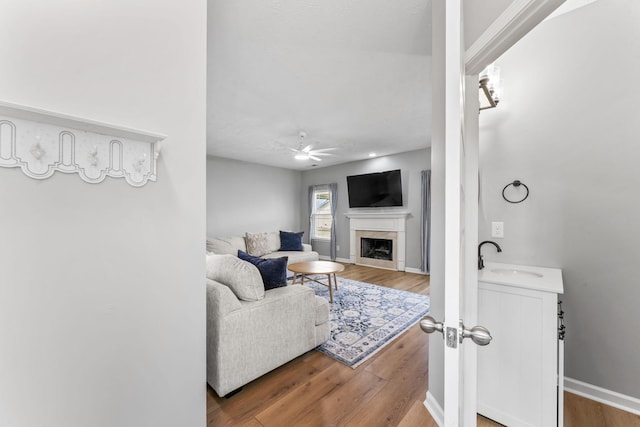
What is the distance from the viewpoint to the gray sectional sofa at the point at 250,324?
1628 mm

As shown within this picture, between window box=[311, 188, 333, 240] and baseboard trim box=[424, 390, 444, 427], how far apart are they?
5262 mm

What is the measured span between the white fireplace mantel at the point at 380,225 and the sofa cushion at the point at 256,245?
2.14 m

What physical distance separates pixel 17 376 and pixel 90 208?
54cm

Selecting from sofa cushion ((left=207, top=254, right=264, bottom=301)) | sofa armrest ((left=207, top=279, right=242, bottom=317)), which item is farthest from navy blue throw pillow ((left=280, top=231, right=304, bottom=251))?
sofa armrest ((left=207, top=279, right=242, bottom=317))

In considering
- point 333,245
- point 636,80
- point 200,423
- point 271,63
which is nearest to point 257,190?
point 333,245

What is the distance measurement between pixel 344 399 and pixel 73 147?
6.42 ft

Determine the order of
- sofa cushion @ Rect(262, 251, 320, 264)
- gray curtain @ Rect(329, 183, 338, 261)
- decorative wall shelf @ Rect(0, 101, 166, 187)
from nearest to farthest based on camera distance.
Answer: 1. decorative wall shelf @ Rect(0, 101, 166, 187)
2. sofa cushion @ Rect(262, 251, 320, 264)
3. gray curtain @ Rect(329, 183, 338, 261)

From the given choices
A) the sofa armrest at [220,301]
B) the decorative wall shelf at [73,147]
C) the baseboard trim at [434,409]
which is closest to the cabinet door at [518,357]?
the baseboard trim at [434,409]

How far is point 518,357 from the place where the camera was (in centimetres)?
138

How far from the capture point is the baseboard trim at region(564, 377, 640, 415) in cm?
146

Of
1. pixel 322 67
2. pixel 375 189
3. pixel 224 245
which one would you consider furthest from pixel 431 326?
pixel 375 189

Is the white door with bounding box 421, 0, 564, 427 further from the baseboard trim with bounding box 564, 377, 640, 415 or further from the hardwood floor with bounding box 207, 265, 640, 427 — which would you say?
the baseboard trim with bounding box 564, 377, 640, 415

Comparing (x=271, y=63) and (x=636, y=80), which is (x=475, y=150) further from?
(x=271, y=63)

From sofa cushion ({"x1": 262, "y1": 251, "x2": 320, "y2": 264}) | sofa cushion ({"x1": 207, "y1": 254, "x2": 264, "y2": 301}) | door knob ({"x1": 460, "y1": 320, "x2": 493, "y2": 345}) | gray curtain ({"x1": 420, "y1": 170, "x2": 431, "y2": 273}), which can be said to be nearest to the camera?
door knob ({"x1": 460, "y1": 320, "x2": 493, "y2": 345})
